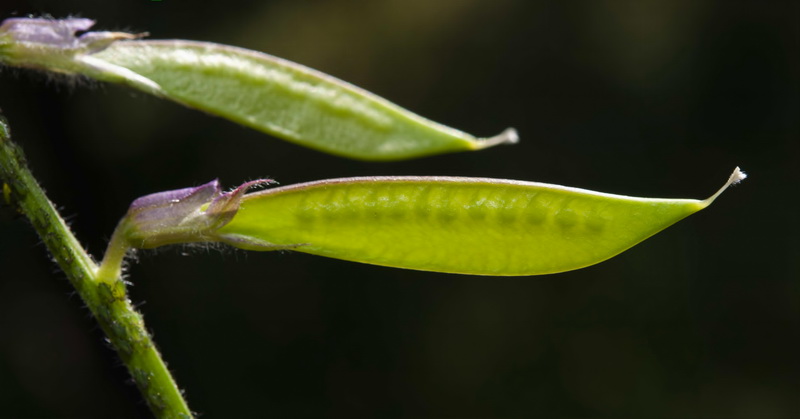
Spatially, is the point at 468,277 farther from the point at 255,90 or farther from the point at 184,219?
the point at 184,219

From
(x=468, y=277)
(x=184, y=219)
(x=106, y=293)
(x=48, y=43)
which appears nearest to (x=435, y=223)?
(x=184, y=219)

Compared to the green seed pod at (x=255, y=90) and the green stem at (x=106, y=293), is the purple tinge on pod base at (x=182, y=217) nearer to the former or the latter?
the green stem at (x=106, y=293)

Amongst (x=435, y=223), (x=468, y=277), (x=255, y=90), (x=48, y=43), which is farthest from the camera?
(x=468, y=277)

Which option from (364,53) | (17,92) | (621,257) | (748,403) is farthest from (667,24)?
(17,92)

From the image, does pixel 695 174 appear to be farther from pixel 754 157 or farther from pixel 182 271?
pixel 182 271

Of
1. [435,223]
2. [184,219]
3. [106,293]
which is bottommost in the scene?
[106,293]

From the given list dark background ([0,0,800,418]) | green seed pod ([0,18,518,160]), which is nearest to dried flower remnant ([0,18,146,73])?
green seed pod ([0,18,518,160])

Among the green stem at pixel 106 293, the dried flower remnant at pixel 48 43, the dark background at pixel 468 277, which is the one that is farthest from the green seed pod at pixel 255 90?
the dark background at pixel 468 277
